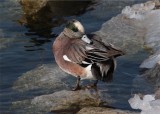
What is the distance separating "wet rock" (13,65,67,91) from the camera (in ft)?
23.5

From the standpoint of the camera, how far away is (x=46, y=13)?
1077cm

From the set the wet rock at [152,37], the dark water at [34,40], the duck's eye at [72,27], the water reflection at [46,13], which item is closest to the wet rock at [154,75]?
the dark water at [34,40]

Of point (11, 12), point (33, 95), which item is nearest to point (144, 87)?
point (33, 95)

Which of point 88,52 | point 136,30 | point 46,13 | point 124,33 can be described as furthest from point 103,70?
point 46,13

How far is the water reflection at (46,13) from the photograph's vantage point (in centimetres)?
980

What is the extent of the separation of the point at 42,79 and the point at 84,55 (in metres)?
1.22

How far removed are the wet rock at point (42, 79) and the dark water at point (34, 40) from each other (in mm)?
147

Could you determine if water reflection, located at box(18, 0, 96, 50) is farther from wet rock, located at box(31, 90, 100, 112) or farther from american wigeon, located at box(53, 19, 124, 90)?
wet rock, located at box(31, 90, 100, 112)

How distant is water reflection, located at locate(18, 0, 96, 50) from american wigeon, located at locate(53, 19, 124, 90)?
2.55 meters

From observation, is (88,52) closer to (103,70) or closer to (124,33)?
(103,70)

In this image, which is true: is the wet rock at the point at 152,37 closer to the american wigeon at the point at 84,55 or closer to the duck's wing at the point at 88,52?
the american wigeon at the point at 84,55

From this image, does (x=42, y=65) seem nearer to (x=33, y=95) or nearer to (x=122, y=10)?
(x=33, y=95)

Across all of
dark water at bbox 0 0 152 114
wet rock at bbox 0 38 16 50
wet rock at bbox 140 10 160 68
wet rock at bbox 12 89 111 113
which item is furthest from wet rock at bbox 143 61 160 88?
wet rock at bbox 0 38 16 50

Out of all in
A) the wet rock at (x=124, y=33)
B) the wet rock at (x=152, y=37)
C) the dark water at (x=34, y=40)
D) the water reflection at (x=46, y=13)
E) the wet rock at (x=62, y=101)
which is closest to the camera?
the wet rock at (x=62, y=101)
